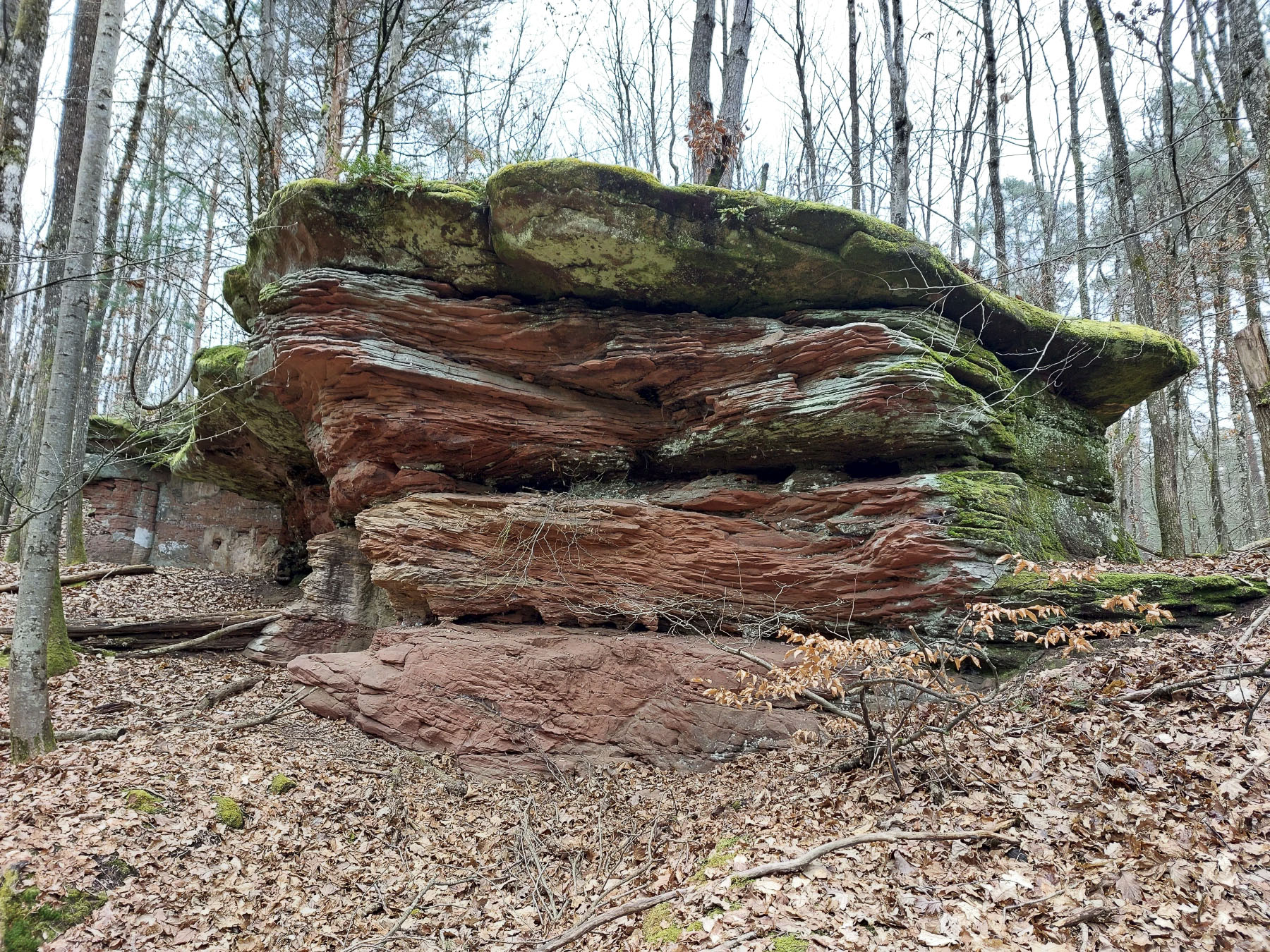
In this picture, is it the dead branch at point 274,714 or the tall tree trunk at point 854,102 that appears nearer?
the dead branch at point 274,714

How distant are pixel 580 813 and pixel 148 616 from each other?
8085 millimetres

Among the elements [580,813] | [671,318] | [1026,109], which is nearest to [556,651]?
[580,813]

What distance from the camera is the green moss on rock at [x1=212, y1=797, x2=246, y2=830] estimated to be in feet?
17.5

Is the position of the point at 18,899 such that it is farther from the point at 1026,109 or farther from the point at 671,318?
the point at 1026,109

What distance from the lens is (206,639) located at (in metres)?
9.05

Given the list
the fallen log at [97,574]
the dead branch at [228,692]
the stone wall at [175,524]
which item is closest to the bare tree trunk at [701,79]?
the dead branch at [228,692]

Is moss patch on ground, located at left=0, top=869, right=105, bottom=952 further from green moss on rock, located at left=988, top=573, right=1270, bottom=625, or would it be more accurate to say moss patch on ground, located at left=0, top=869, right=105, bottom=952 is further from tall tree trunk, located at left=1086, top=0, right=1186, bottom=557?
tall tree trunk, located at left=1086, top=0, right=1186, bottom=557

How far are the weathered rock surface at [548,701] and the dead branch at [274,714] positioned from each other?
0.17 meters

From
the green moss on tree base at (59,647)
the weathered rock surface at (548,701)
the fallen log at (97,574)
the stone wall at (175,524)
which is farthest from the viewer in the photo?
the stone wall at (175,524)

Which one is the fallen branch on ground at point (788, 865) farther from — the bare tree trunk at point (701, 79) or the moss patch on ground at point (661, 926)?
the bare tree trunk at point (701, 79)

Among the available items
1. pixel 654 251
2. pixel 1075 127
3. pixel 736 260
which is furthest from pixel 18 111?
pixel 1075 127

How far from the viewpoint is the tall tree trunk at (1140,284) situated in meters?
10.7

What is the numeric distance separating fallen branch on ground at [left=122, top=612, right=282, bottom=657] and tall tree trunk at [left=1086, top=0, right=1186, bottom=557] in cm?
1448

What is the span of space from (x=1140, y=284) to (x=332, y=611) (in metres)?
14.5
